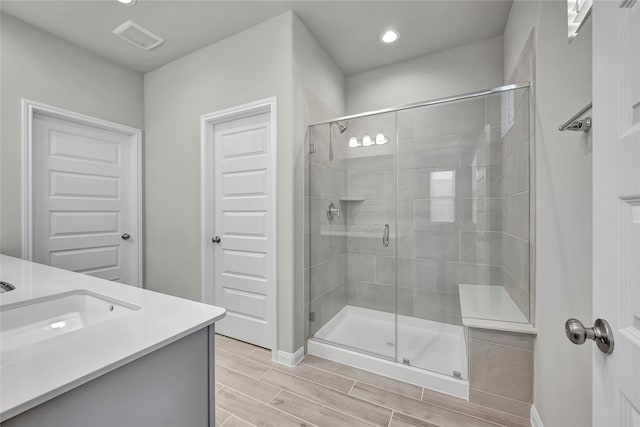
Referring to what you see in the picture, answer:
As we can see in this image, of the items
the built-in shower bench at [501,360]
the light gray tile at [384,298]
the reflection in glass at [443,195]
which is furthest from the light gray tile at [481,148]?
the light gray tile at [384,298]

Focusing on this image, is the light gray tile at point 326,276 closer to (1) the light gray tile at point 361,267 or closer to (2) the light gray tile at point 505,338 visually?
(1) the light gray tile at point 361,267

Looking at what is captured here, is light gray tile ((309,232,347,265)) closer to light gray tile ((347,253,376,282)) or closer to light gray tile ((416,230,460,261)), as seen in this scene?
light gray tile ((347,253,376,282))

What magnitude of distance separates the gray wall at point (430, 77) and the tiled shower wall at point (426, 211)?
0.82 meters

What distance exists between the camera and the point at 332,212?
241 cm

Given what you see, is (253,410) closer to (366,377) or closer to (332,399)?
(332,399)

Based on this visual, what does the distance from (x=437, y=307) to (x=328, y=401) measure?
1266 mm

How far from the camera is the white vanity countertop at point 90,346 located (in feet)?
1.72

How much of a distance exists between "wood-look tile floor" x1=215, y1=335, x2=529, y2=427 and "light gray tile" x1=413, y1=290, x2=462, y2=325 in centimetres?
72

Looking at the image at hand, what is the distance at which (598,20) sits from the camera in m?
0.59

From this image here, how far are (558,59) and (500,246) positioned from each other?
119 cm

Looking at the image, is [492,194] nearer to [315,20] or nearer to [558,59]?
[558,59]

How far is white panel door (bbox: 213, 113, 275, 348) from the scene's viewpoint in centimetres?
229

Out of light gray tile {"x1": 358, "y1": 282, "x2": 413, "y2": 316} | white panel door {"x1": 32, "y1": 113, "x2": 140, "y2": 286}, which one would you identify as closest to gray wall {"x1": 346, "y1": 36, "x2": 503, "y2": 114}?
light gray tile {"x1": 358, "y1": 282, "x2": 413, "y2": 316}

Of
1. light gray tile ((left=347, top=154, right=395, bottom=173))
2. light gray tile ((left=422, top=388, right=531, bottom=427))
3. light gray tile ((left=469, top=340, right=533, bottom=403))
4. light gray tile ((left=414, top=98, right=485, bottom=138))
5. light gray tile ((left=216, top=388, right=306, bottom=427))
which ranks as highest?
light gray tile ((left=414, top=98, right=485, bottom=138))
